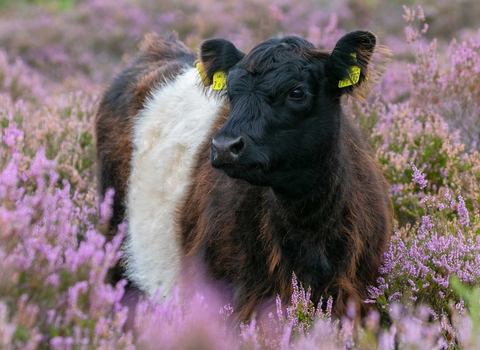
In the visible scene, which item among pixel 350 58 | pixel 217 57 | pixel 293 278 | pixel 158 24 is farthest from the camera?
pixel 158 24

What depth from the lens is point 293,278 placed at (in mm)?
2979

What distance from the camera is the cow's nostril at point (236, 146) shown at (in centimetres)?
280

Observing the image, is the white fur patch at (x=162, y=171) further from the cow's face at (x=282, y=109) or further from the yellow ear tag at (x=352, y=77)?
the yellow ear tag at (x=352, y=77)

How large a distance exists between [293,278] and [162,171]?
1.72 m

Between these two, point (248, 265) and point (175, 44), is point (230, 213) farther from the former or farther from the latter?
point (175, 44)

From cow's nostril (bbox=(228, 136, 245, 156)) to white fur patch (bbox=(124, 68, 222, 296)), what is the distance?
125 cm

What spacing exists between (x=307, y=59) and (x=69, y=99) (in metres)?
4.61

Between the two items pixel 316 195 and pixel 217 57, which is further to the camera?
pixel 217 57

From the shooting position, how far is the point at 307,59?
3.15 m

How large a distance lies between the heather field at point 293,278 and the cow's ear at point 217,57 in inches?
33.4

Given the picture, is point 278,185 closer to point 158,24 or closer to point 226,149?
point 226,149

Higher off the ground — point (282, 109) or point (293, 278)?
point (282, 109)

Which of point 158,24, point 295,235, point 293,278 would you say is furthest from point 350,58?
point 158,24

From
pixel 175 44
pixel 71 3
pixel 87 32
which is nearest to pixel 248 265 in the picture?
pixel 175 44
